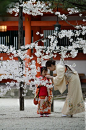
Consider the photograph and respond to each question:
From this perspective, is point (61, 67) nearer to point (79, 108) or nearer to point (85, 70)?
point (79, 108)

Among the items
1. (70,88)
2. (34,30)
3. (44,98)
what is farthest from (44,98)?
(34,30)

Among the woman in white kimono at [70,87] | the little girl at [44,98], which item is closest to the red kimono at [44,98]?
the little girl at [44,98]

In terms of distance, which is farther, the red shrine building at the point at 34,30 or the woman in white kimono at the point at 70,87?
the red shrine building at the point at 34,30

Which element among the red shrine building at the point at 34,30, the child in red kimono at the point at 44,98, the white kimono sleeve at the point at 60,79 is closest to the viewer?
the white kimono sleeve at the point at 60,79

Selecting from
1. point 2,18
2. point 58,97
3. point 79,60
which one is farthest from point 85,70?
point 2,18

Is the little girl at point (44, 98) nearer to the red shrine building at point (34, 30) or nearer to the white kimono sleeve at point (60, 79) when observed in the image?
the white kimono sleeve at point (60, 79)

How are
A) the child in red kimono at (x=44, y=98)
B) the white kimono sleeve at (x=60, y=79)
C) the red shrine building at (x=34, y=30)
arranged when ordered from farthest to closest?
the red shrine building at (x=34, y=30), the child in red kimono at (x=44, y=98), the white kimono sleeve at (x=60, y=79)

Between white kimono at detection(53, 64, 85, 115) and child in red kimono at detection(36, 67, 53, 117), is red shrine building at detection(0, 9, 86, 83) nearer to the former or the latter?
child in red kimono at detection(36, 67, 53, 117)

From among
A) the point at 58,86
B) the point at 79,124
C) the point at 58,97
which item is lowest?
the point at 58,97

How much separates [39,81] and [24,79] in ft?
2.57

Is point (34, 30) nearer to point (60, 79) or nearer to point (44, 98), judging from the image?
point (44, 98)

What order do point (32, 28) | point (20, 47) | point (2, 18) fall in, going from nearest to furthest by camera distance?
1. point (2, 18)
2. point (20, 47)
3. point (32, 28)

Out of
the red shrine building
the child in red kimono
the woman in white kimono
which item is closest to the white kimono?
the woman in white kimono

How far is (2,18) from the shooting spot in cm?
225
